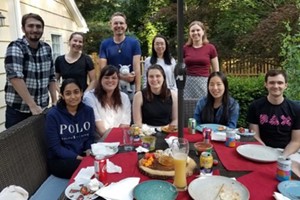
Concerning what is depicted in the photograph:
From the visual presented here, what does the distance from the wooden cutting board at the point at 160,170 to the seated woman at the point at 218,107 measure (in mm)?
1071

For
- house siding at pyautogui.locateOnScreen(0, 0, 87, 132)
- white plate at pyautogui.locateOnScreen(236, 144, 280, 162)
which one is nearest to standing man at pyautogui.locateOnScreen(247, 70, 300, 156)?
white plate at pyautogui.locateOnScreen(236, 144, 280, 162)

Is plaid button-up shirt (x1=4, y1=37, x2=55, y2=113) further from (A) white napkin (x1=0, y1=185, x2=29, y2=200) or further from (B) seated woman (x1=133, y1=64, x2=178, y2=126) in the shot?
(A) white napkin (x1=0, y1=185, x2=29, y2=200)

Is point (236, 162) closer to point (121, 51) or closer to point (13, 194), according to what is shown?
point (13, 194)

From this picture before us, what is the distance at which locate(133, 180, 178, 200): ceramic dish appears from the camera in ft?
4.63

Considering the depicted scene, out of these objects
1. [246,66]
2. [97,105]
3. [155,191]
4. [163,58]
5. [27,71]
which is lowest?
[155,191]

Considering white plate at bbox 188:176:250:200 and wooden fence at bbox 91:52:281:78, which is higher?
wooden fence at bbox 91:52:281:78

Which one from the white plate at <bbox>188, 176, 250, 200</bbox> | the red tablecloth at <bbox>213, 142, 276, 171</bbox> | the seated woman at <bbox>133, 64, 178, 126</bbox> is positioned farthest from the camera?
the seated woman at <bbox>133, 64, 178, 126</bbox>

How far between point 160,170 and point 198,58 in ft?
7.77

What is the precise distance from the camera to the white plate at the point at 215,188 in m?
1.39

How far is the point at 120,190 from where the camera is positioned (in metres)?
1.47

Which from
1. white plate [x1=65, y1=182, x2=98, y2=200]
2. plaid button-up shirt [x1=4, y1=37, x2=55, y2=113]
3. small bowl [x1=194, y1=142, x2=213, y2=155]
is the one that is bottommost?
white plate [x1=65, y1=182, x2=98, y2=200]

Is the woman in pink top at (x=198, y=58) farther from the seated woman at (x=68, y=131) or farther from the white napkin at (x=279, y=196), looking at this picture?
the white napkin at (x=279, y=196)

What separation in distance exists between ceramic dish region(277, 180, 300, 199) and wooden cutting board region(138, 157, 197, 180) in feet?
1.59

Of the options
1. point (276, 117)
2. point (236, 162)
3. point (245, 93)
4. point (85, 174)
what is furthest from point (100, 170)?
point (245, 93)
